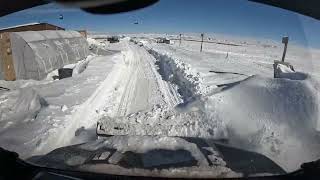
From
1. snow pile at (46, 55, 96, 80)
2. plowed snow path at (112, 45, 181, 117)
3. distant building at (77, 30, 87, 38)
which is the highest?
distant building at (77, 30, 87, 38)

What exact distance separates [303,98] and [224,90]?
0.32 metres

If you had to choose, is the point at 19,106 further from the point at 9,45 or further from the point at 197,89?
the point at 197,89

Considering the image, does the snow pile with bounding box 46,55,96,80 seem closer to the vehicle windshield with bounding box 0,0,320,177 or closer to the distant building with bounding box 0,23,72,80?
the vehicle windshield with bounding box 0,0,320,177

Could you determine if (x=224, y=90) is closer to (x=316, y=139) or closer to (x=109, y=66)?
(x=316, y=139)

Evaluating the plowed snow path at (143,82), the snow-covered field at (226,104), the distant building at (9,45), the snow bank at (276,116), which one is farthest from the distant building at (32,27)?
the plowed snow path at (143,82)

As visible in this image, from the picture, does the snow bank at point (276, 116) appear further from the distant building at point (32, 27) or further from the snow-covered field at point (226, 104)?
the distant building at point (32, 27)

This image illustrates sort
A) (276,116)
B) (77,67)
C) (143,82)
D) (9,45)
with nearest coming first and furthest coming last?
(276,116), (9,45), (77,67), (143,82)

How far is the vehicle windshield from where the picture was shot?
1418 mm

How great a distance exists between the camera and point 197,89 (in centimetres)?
179

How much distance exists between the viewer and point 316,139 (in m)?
1.55

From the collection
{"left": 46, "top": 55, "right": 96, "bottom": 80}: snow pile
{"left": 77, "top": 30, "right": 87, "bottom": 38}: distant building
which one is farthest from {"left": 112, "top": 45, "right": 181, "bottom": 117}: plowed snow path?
{"left": 77, "top": 30, "right": 87, "bottom": 38}: distant building

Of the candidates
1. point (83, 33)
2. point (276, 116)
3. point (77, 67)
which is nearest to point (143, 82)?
point (77, 67)

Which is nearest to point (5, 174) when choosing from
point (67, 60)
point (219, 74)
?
point (67, 60)

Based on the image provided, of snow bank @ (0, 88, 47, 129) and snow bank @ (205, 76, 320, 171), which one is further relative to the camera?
snow bank @ (0, 88, 47, 129)
